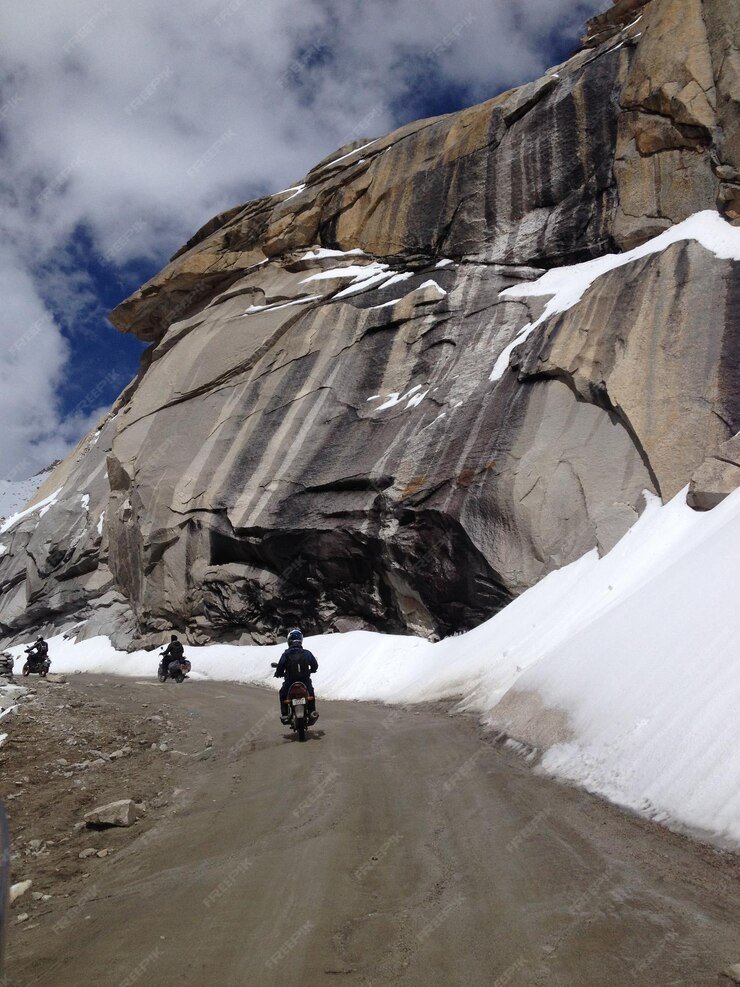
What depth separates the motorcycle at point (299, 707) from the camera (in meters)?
9.63

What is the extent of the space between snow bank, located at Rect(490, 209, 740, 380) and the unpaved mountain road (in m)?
13.4

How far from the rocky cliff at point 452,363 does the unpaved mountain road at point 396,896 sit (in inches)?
305

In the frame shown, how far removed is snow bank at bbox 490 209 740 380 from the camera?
1550 centimetres

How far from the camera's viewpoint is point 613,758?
239 inches

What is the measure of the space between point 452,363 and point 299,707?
12.9m

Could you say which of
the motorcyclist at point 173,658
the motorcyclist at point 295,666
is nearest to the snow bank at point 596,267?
the motorcyclist at point 295,666

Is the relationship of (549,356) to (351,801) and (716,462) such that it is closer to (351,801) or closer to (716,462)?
(716,462)

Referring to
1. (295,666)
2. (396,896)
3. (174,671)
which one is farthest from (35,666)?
(396,896)

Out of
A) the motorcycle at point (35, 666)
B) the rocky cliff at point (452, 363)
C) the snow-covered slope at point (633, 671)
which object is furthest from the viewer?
the motorcycle at point (35, 666)

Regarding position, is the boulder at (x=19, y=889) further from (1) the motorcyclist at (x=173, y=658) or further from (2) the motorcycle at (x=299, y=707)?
(1) the motorcyclist at (x=173, y=658)

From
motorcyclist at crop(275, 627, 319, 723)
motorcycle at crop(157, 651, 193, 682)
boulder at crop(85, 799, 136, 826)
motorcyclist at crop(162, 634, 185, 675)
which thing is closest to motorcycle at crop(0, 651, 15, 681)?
motorcycle at crop(157, 651, 193, 682)

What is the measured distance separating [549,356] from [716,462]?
19.6 feet

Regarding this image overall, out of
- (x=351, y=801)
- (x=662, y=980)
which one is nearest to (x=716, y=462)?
(x=351, y=801)

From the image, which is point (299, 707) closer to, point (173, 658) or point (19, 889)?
point (19, 889)
